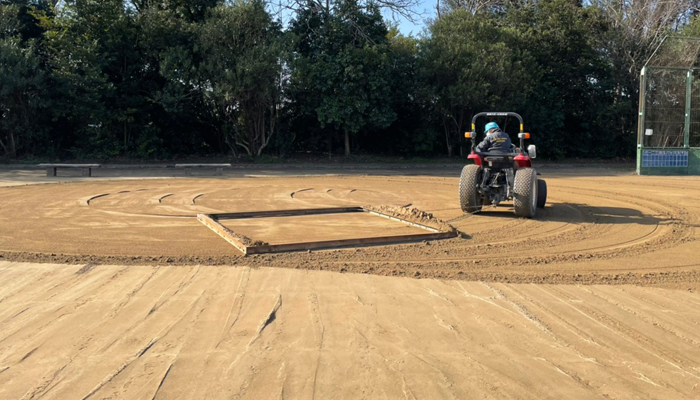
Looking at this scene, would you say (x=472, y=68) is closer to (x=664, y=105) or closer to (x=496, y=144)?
(x=664, y=105)

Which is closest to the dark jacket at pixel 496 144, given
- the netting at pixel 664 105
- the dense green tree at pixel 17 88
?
the netting at pixel 664 105

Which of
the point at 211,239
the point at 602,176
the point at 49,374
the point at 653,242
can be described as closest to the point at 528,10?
the point at 602,176

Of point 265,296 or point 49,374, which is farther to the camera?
point 265,296

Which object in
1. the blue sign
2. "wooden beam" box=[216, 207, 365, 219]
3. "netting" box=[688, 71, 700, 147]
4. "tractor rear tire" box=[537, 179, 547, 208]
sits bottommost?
"wooden beam" box=[216, 207, 365, 219]

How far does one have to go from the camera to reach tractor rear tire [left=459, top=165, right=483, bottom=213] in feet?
34.9

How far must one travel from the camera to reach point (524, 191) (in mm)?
10062

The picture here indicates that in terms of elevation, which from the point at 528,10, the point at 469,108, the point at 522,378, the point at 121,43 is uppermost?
the point at 528,10

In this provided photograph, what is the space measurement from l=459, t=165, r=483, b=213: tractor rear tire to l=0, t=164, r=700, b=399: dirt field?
328mm

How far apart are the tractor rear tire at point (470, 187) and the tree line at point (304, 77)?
593 inches

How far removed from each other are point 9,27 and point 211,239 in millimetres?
22279

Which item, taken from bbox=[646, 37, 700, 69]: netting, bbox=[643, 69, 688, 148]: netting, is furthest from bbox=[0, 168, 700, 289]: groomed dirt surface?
bbox=[646, 37, 700, 69]: netting

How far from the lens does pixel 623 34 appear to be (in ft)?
96.1

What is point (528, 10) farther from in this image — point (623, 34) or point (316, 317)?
point (316, 317)

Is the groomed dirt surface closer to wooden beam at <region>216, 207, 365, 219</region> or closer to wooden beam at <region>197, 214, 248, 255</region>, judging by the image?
wooden beam at <region>197, 214, 248, 255</region>
